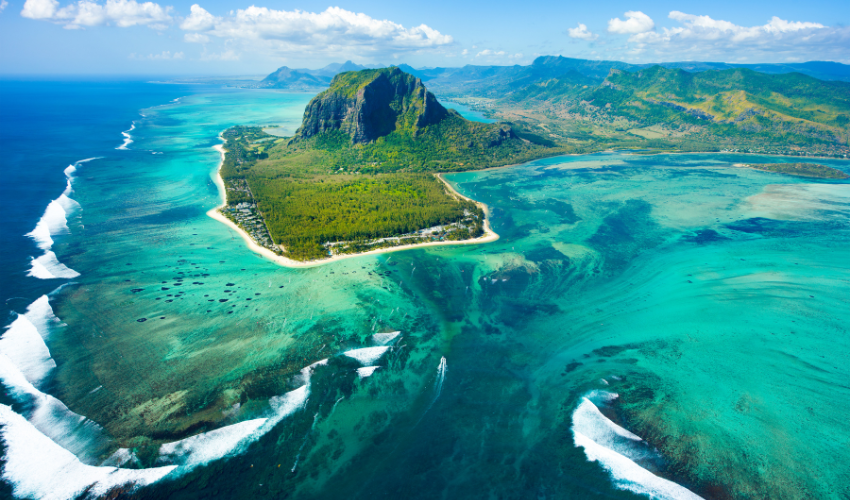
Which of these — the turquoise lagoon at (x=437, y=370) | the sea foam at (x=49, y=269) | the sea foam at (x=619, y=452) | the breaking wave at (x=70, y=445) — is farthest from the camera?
the sea foam at (x=49, y=269)

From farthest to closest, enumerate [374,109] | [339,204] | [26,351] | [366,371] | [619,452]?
[374,109] → [339,204] → [366,371] → [26,351] → [619,452]

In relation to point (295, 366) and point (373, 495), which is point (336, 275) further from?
point (373, 495)

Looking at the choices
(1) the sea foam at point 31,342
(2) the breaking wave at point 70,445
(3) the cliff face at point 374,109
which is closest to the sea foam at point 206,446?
(2) the breaking wave at point 70,445

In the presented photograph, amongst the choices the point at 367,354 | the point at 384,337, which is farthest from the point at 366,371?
the point at 384,337

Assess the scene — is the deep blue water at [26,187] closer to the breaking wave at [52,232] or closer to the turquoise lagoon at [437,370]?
the breaking wave at [52,232]

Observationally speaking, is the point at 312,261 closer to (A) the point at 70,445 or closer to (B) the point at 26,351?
(B) the point at 26,351
